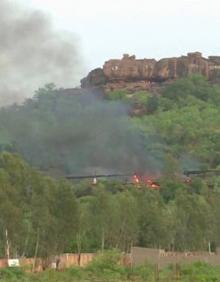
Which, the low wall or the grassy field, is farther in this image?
the low wall

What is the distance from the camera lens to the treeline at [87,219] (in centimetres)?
4225

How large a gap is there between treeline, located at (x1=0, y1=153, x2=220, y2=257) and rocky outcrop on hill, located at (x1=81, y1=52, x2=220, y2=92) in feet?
318

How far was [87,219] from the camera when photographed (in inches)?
1950

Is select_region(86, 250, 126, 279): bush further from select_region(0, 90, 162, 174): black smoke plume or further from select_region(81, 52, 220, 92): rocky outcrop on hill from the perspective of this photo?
select_region(81, 52, 220, 92): rocky outcrop on hill

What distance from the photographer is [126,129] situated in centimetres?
12369

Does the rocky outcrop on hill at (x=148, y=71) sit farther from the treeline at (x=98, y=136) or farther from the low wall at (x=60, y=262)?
the low wall at (x=60, y=262)

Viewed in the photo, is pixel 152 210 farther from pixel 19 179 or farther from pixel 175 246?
pixel 19 179

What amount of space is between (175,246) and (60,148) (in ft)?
204

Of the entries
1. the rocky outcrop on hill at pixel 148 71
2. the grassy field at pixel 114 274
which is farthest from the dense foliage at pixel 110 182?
the rocky outcrop on hill at pixel 148 71

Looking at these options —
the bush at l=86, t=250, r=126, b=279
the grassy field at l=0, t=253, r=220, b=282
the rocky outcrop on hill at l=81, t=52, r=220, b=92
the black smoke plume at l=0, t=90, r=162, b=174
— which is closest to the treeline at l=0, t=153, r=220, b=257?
the bush at l=86, t=250, r=126, b=279

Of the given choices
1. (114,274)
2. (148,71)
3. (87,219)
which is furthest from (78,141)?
(114,274)

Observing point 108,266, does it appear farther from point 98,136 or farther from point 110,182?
point 98,136

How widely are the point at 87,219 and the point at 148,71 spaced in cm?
11548

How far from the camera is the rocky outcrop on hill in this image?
161 meters
